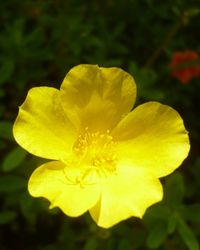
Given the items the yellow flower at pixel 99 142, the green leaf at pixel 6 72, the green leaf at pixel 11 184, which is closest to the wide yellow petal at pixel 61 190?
the yellow flower at pixel 99 142

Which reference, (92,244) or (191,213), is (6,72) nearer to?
(92,244)

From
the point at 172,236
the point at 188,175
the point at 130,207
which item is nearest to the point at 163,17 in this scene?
the point at 188,175

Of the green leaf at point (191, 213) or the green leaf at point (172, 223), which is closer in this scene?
the green leaf at point (172, 223)

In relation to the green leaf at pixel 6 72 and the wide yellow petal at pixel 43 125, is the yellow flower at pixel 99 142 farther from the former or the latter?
the green leaf at pixel 6 72

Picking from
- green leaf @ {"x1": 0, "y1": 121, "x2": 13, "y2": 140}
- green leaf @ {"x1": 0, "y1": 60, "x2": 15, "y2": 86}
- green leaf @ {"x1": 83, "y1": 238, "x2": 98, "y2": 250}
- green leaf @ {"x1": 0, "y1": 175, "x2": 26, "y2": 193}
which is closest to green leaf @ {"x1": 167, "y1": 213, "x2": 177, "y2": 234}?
green leaf @ {"x1": 83, "y1": 238, "x2": 98, "y2": 250}

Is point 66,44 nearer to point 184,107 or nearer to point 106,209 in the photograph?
point 184,107

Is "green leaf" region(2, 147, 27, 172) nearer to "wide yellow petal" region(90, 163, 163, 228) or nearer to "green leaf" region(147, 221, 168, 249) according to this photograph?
"wide yellow petal" region(90, 163, 163, 228)

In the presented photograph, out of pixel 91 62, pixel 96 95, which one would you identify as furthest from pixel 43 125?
pixel 91 62
